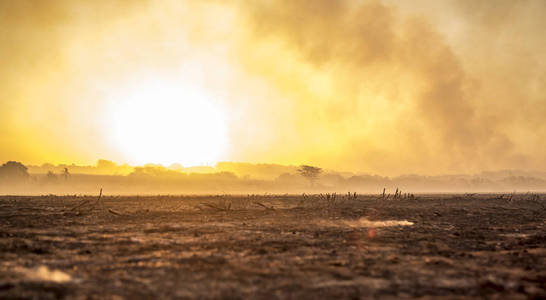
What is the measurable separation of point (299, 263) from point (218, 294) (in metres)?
5.17

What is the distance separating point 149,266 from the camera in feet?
44.9

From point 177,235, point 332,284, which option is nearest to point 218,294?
point 332,284

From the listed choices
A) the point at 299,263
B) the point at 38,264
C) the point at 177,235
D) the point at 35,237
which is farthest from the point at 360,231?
the point at 35,237

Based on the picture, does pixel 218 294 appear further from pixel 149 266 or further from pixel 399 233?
A: pixel 399 233

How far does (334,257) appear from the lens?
15.8m

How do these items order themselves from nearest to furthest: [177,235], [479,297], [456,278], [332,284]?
[479,297], [332,284], [456,278], [177,235]

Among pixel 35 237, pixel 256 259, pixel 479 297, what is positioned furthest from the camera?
pixel 35 237

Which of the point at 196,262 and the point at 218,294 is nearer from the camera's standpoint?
the point at 218,294

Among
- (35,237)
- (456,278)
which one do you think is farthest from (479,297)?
(35,237)

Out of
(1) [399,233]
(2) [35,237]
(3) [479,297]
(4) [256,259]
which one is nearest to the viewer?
(3) [479,297]

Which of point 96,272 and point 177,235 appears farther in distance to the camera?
point 177,235

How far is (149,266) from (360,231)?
16441mm

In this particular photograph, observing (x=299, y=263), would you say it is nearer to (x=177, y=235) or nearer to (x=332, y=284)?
(x=332, y=284)

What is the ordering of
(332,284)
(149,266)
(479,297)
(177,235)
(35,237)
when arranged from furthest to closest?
(177,235) → (35,237) → (149,266) → (332,284) → (479,297)
